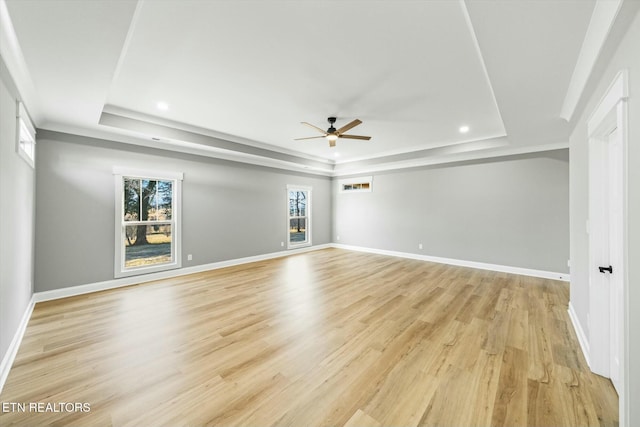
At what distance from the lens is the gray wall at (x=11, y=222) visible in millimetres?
1954

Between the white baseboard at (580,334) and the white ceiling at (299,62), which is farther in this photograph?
the white baseboard at (580,334)

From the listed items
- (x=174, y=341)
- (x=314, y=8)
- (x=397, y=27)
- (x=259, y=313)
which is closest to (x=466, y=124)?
(x=397, y=27)

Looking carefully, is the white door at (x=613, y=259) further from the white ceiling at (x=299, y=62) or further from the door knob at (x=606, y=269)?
the white ceiling at (x=299, y=62)

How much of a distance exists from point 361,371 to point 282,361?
26.9 inches

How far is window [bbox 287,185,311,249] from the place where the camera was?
717 centimetres

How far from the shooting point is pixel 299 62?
95.7 inches

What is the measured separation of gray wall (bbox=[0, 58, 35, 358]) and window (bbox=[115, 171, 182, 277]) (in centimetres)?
119

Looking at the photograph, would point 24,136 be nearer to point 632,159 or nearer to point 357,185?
point 632,159

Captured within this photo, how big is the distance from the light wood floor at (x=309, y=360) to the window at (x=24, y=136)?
1.93 metres

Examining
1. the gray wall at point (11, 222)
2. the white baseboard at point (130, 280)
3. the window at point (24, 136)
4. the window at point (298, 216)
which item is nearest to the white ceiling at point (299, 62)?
the window at point (24, 136)

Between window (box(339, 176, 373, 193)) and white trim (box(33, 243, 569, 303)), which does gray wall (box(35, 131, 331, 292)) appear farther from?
window (box(339, 176, 373, 193))

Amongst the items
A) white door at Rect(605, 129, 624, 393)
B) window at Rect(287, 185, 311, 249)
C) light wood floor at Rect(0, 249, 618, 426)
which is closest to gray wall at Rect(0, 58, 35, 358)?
light wood floor at Rect(0, 249, 618, 426)

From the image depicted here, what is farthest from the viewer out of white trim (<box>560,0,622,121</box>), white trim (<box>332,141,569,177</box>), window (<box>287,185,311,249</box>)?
window (<box>287,185,311,249</box>)

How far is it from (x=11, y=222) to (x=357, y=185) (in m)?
6.88
